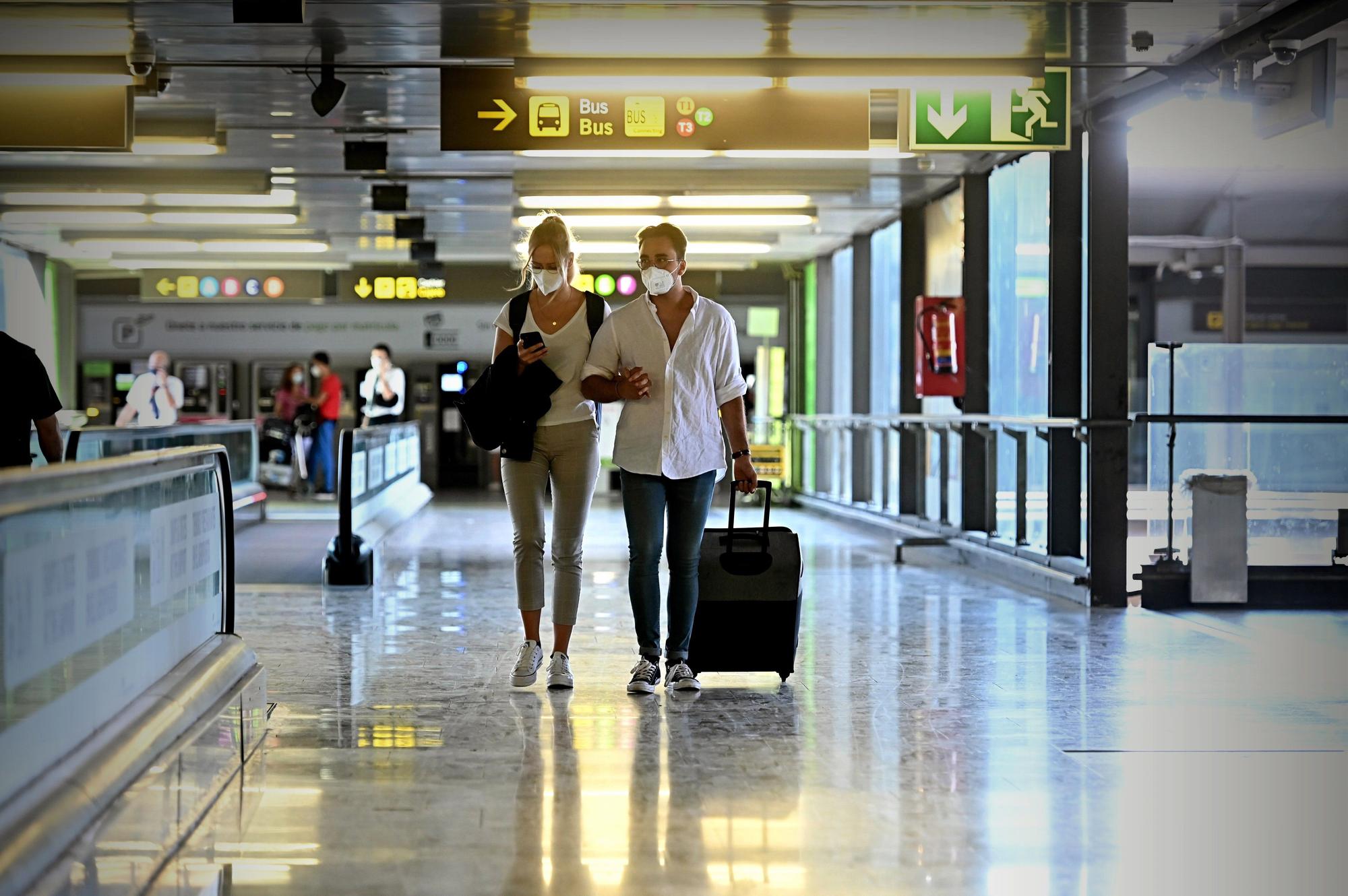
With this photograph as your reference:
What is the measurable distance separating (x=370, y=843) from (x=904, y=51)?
18.8 ft

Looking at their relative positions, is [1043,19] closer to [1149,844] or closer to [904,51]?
[904,51]

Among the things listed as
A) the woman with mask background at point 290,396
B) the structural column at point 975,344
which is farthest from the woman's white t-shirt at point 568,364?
the woman with mask background at point 290,396

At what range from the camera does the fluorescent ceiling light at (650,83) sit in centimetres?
730

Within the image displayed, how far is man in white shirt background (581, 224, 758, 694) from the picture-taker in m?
5.13

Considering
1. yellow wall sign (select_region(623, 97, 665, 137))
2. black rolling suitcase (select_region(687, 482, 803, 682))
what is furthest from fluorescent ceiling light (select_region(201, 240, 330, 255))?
black rolling suitcase (select_region(687, 482, 803, 682))

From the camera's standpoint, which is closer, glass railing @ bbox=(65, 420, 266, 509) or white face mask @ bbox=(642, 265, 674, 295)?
white face mask @ bbox=(642, 265, 674, 295)

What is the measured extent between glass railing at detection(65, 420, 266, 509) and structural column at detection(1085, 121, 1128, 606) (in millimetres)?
4922

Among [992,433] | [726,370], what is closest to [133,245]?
[992,433]

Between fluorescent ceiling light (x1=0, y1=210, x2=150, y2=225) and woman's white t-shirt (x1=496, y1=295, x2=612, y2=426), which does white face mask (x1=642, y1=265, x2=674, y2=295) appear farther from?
fluorescent ceiling light (x1=0, y1=210, x2=150, y2=225)

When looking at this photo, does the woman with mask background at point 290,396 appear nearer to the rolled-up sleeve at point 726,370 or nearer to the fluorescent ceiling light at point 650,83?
the fluorescent ceiling light at point 650,83

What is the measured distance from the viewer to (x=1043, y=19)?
278 inches

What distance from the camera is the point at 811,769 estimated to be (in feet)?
13.8

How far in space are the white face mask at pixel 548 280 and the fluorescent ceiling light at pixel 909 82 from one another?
2627mm

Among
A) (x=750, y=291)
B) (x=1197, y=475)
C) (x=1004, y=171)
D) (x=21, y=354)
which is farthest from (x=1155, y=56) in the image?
(x=750, y=291)
